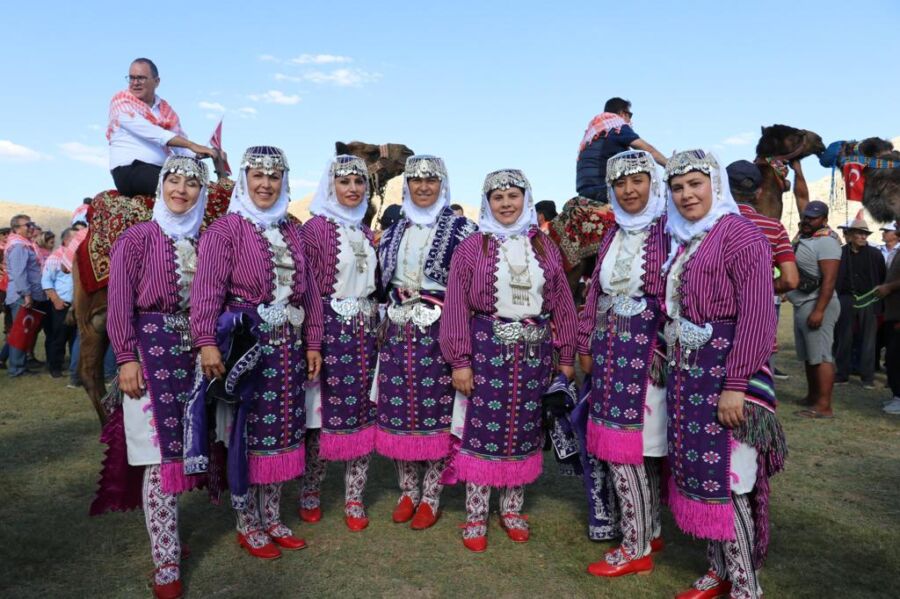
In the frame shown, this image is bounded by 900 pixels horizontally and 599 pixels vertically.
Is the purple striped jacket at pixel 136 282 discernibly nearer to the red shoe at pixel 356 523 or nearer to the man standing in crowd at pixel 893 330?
the red shoe at pixel 356 523

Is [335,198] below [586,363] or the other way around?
the other way around

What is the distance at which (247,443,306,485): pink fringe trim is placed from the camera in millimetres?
3402

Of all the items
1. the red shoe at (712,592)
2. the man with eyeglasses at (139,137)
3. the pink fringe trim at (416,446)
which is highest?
the man with eyeglasses at (139,137)

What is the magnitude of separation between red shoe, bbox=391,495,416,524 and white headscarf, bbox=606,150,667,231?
80.6 inches

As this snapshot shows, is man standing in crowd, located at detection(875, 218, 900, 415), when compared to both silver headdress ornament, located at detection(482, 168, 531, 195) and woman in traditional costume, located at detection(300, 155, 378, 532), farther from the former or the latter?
woman in traditional costume, located at detection(300, 155, 378, 532)

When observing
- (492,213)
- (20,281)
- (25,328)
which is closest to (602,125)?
(492,213)

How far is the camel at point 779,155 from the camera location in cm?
506

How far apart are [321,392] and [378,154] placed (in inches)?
82.5

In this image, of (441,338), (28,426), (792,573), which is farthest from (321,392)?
(28,426)

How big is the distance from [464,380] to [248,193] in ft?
4.71

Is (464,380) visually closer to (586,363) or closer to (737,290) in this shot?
(586,363)

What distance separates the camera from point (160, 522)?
304cm

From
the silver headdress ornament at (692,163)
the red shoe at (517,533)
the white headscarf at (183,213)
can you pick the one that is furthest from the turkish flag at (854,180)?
the white headscarf at (183,213)

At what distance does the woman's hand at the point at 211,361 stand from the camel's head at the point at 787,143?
14.4 feet
